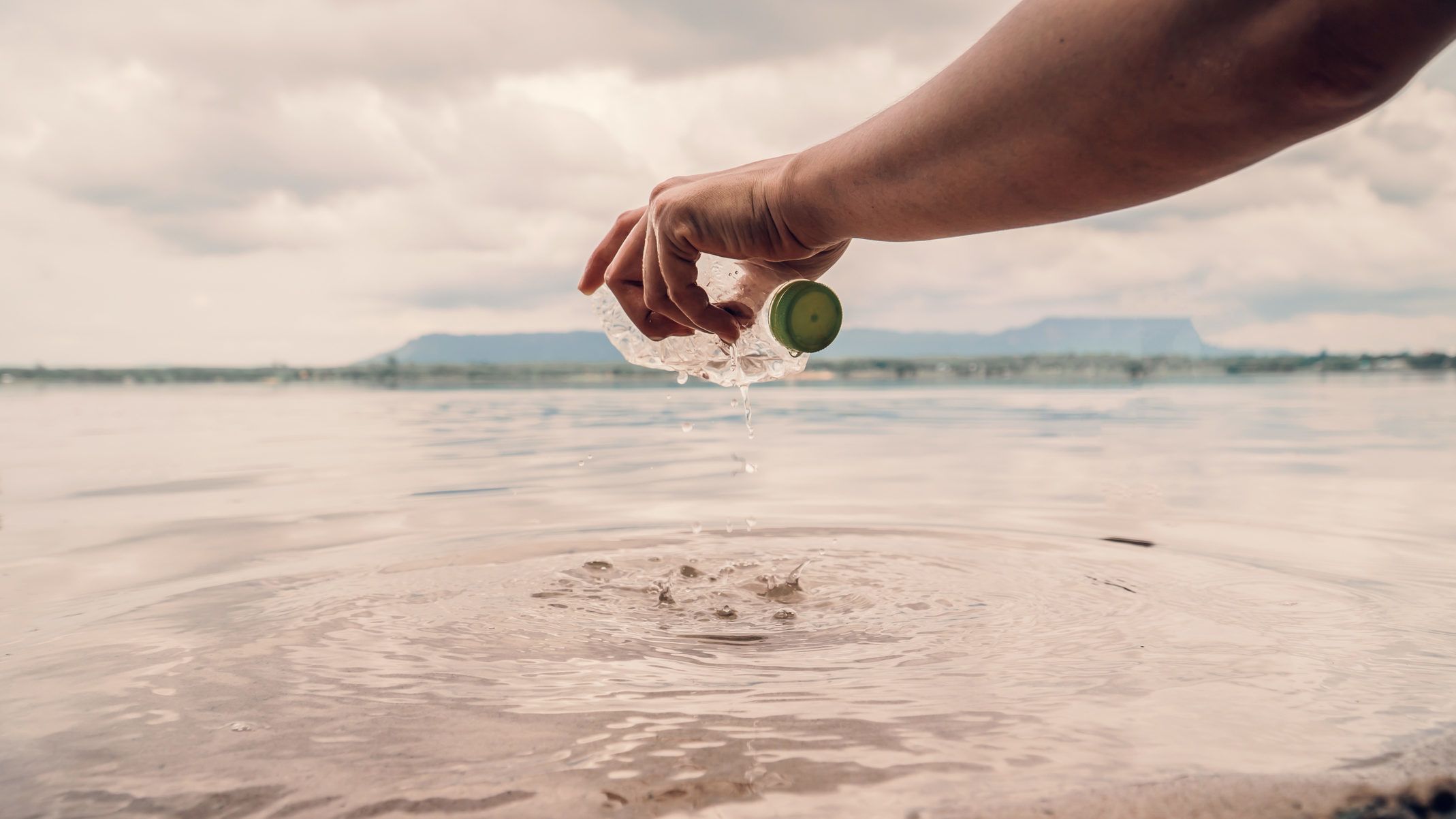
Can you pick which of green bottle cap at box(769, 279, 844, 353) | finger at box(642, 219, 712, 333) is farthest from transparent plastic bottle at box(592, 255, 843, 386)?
finger at box(642, 219, 712, 333)

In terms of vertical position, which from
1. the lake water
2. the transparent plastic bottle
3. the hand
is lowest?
the lake water

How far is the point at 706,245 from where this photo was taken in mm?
1945

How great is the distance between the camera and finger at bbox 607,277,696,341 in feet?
7.27

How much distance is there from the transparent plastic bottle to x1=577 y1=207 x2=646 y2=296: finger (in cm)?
18

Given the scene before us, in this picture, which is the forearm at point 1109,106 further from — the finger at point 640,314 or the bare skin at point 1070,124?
the finger at point 640,314

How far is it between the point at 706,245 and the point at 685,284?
10 cm

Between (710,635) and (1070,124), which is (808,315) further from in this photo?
(710,635)

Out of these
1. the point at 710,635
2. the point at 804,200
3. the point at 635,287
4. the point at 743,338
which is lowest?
the point at 710,635

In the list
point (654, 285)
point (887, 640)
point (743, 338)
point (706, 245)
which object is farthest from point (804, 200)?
point (887, 640)

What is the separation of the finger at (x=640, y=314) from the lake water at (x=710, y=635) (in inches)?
32.2

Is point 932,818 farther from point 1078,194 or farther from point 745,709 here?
point 1078,194

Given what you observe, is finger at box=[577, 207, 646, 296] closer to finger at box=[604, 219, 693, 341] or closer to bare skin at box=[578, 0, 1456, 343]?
finger at box=[604, 219, 693, 341]

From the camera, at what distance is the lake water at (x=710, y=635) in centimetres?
150

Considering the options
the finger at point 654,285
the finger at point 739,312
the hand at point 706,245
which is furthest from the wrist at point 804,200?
the finger at point 739,312
